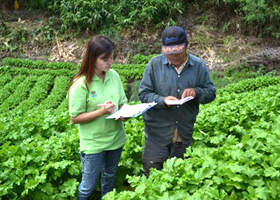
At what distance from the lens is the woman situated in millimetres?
3295

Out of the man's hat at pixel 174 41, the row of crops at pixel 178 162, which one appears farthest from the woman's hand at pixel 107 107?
the man's hat at pixel 174 41

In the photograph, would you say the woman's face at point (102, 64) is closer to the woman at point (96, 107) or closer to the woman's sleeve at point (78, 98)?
the woman at point (96, 107)

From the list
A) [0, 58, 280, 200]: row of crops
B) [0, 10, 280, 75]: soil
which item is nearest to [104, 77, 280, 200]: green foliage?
[0, 58, 280, 200]: row of crops

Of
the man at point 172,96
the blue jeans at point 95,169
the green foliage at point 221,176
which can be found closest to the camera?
the green foliage at point 221,176

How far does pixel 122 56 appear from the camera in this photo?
16.7 meters

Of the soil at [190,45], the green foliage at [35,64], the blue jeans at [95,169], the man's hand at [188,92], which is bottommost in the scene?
the green foliage at [35,64]

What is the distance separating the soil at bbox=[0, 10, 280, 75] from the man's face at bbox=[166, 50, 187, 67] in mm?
11558

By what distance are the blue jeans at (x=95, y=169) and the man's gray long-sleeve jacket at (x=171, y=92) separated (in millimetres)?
537

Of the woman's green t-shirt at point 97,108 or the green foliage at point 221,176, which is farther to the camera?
the woman's green t-shirt at point 97,108

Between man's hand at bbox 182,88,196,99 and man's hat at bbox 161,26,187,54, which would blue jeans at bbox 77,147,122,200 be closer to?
man's hand at bbox 182,88,196,99

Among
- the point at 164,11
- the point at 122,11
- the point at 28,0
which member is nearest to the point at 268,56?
the point at 164,11

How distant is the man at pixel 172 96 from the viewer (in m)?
3.59

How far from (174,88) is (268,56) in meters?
12.1

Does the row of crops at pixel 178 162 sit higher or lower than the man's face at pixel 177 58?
lower
